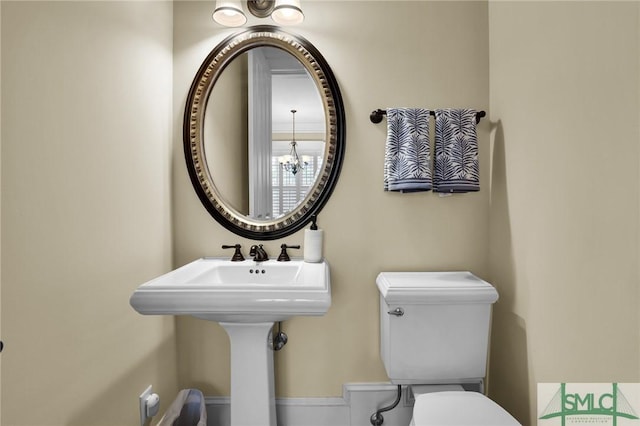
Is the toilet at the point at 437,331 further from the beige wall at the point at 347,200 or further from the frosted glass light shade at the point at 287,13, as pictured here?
the frosted glass light shade at the point at 287,13

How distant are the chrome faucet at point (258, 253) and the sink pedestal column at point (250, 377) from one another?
35cm

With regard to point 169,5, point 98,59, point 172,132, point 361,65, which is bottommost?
point 172,132

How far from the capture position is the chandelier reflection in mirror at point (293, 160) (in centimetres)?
158

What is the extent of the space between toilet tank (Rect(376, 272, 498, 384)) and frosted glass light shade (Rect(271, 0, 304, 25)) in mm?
1222

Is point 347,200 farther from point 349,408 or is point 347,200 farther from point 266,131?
point 349,408

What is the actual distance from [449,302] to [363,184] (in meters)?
0.63

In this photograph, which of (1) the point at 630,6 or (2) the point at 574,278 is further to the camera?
(2) the point at 574,278

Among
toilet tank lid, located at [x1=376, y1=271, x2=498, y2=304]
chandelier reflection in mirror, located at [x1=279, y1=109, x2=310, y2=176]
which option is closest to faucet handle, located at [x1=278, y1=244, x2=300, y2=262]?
chandelier reflection in mirror, located at [x1=279, y1=109, x2=310, y2=176]

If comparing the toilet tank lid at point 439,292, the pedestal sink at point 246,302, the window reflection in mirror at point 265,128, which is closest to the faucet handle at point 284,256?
the pedestal sink at point 246,302

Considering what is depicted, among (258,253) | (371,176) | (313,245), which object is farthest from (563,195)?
(258,253)

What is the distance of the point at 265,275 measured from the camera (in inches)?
57.0

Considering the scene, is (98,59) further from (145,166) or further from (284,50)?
(284,50)

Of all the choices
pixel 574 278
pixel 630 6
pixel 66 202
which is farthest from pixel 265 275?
pixel 630 6

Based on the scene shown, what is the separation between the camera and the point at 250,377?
1.24 m
